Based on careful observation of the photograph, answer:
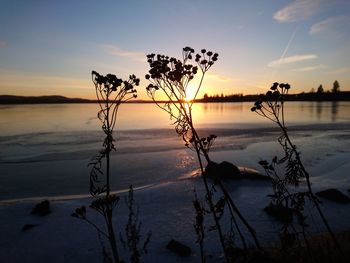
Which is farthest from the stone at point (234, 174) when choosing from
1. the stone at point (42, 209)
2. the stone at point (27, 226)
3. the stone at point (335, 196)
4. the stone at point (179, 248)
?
the stone at point (27, 226)

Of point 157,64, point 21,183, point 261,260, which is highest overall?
point 157,64

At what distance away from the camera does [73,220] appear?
9.26 metres

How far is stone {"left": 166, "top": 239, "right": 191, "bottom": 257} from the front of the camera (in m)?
7.13

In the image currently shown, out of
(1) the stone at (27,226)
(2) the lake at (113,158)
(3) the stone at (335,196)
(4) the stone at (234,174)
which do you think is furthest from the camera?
(2) the lake at (113,158)

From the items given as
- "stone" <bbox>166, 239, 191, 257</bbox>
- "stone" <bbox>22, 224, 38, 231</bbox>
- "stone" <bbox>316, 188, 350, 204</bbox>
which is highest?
"stone" <bbox>316, 188, 350, 204</bbox>

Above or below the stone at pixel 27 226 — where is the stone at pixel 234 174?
above

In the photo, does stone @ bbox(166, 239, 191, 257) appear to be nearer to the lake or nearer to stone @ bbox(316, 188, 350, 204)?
stone @ bbox(316, 188, 350, 204)

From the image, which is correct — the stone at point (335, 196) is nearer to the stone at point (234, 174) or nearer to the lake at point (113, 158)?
the stone at point (234, 174)

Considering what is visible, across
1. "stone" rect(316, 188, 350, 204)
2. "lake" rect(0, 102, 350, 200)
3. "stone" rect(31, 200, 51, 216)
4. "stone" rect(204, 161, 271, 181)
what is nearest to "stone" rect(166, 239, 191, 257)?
"stone" rect(31, 200, 51, 216)

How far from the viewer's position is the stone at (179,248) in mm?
7129

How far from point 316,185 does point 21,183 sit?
12.1 meters

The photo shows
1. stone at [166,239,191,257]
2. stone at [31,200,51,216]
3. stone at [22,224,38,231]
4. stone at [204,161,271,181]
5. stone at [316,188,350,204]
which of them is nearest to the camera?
stone at [166,239,191,257]

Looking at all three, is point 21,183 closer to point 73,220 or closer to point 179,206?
point 73,220

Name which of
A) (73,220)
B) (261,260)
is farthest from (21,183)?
(261,260)
